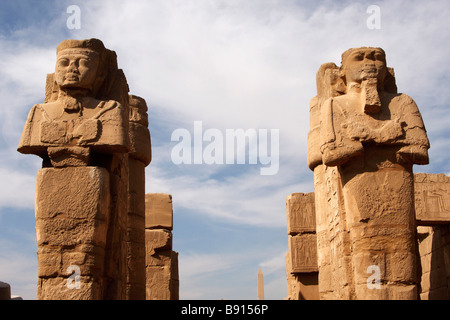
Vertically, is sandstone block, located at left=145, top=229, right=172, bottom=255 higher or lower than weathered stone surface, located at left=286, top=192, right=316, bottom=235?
lower

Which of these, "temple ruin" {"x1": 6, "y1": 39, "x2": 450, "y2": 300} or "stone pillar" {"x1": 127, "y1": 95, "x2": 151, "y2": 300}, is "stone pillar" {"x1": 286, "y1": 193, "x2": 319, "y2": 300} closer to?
"stone pillar" {"x1": 127, "y1": 95, "x2": 151, "y2": 300}

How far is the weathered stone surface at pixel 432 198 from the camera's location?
1049 cm

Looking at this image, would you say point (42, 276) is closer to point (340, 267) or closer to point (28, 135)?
point (28, 135)

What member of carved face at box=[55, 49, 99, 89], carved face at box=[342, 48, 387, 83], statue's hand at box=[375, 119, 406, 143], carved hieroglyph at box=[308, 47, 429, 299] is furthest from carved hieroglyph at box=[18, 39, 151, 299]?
statue's hand at box=[375, 119, 406, 143]

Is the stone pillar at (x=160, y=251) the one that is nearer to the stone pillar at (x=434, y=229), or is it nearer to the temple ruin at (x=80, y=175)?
the stone pillar at (x=434, y=229)

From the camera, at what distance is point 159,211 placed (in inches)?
506

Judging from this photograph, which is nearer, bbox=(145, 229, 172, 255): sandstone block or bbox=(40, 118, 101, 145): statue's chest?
bbox=(40, 118, 101, 145): statue's chest

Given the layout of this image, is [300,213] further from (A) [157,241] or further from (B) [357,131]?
(B) [357,131]

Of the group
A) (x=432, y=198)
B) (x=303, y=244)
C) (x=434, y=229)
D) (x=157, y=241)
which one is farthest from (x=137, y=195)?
(x=434, y=229)

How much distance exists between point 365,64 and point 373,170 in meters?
1.18

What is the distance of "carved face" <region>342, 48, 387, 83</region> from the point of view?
6297 mm

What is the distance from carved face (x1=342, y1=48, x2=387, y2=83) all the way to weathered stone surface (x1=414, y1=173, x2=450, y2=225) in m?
4.86
